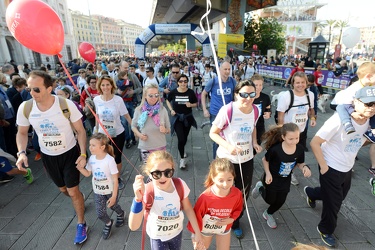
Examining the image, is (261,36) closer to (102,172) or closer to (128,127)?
(128,127)

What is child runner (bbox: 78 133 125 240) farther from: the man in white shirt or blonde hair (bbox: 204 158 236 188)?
the man in white shirt

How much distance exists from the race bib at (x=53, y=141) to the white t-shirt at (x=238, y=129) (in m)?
1.72

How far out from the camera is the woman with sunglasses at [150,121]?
315 cm

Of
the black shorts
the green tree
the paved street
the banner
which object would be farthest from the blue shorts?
the green tree

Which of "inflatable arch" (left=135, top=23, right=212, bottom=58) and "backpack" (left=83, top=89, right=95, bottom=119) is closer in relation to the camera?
"backpack" (left=83, top=89, right=95, bottom=119)

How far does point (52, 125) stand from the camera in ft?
7.86

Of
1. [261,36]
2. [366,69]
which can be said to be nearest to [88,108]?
[366,69]

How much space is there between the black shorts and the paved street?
739mm

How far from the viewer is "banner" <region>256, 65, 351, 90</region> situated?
29.1 ft

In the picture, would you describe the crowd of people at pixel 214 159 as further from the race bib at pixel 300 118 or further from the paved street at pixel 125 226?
the paved street at pixel 125 226

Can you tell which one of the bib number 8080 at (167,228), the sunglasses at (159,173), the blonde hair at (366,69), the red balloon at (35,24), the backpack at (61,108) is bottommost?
the bib number 8080 at (167,228)

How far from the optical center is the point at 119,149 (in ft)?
12.1

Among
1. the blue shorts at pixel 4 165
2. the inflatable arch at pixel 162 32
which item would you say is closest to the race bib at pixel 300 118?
the blue shorts at pixel 4 165

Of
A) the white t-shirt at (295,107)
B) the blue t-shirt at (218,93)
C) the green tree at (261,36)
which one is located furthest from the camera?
the green tree at (261,36)
